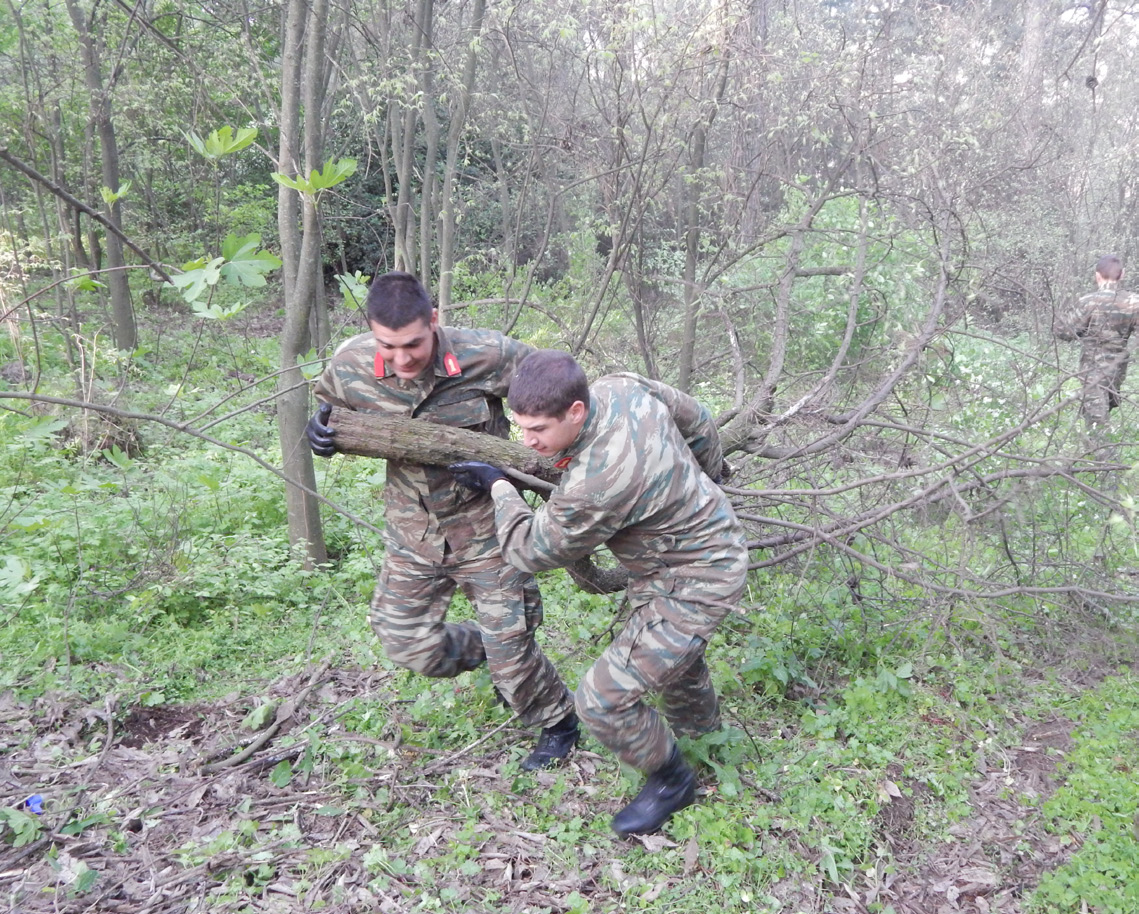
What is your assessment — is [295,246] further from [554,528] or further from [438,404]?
[554,528]

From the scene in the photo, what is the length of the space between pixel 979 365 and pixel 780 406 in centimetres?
459

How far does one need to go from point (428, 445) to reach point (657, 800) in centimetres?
170

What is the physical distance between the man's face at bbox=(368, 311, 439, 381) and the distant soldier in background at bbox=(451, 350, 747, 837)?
0.45 meters

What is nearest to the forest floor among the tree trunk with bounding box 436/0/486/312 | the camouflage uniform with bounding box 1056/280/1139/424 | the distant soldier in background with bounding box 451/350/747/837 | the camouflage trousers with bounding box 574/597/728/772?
the distant soldier in background with bounding box 451/350/747/837

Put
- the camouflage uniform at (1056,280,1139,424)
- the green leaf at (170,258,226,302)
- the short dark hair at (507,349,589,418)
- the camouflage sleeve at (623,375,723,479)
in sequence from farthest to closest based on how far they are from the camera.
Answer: the camouflage uniform at (1056,280,1139,424) < the camouflage sleeve at (623,375,723,479) < the short dark hair at (507,349,589,418) < the green leaf at (170,258,226,302)

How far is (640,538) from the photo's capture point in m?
3.04

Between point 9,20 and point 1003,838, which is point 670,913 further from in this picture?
point 9,20

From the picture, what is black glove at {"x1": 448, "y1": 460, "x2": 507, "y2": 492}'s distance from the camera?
3.29 meters

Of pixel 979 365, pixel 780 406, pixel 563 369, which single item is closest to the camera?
pixel 563 369

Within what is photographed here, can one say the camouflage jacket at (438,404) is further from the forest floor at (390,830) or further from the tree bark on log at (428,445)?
the forest floor at (390,830)

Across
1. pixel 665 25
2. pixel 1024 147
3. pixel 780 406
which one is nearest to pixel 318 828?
pixel 780 406

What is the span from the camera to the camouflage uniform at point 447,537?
3516mm

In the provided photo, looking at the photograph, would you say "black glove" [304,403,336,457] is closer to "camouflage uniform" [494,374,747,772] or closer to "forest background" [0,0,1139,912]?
"forest background" [0,0,1139,912]

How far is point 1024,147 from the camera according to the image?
8.59 meters
